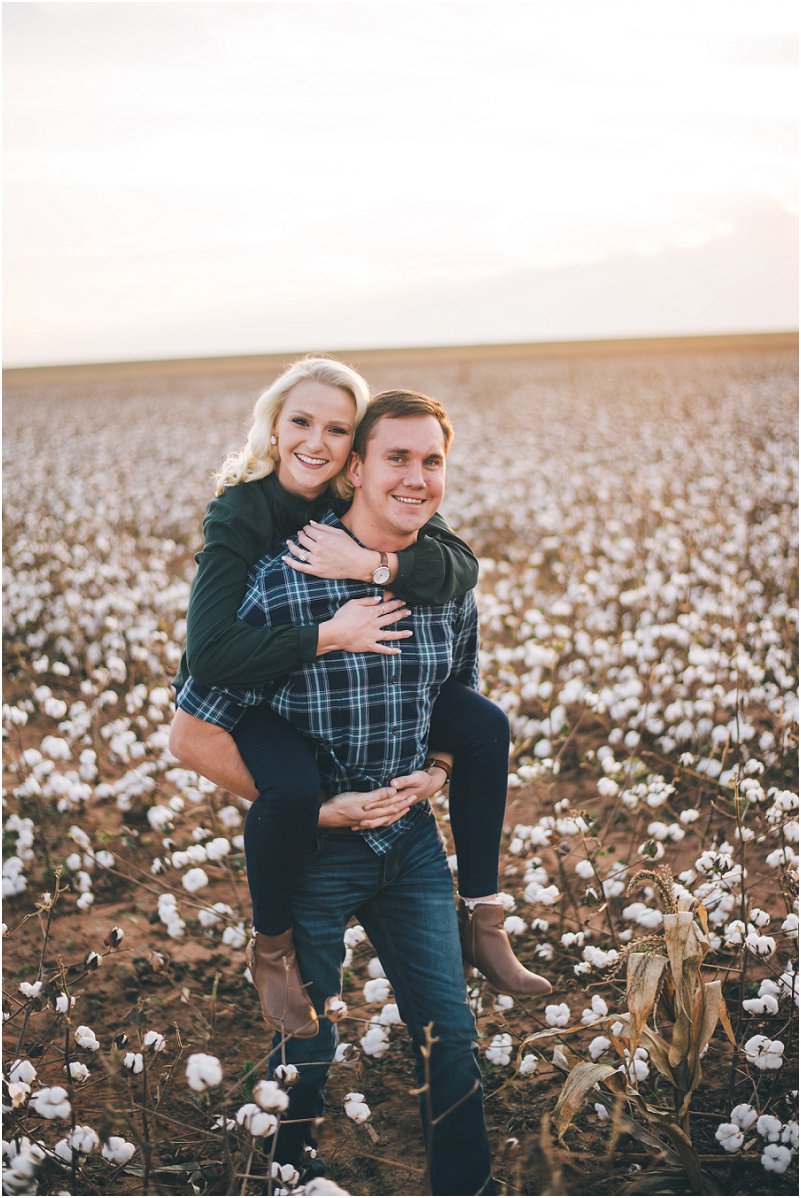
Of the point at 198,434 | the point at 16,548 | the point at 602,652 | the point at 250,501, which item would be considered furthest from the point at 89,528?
the point at 198,434

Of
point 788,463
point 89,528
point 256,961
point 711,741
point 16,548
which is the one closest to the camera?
point 256,961

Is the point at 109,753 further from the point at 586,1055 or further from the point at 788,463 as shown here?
the point at 788,463

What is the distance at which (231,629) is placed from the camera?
9.35 feet

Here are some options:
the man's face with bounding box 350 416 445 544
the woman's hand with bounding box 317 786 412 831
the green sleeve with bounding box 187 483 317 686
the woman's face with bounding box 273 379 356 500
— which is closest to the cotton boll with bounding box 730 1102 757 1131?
the woman's hand with bounding box 317 786 412 831

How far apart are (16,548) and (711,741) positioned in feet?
29.8

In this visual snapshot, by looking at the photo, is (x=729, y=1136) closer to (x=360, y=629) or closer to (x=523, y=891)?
(x=523, y=891)

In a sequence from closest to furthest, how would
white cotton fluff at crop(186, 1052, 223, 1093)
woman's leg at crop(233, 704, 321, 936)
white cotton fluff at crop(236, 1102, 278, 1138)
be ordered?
white cotton fluff at crop(186, 1052, 223, 1093)
white cotton fluff at crop(236, 1102, 278, 1138)
woman's leg at crop(233, 704, 321, 936)

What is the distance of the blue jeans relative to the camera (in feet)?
9.40

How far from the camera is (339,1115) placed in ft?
12.3

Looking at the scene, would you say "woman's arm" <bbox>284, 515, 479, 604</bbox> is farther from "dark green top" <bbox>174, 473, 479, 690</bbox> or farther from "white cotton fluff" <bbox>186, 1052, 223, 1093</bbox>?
"white cotton fluff" <bbox>186, 1052, 223, 1093</bbox>

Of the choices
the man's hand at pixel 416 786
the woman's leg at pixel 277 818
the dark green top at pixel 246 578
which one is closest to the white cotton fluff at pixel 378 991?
the woman's leg at pixel 277 818

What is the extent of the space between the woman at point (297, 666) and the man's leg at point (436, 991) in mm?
204

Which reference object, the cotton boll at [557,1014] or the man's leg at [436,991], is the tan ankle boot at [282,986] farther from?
the cotton boll at [557,1014]

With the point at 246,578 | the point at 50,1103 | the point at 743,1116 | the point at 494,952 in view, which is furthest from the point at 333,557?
the point at 743,1116
